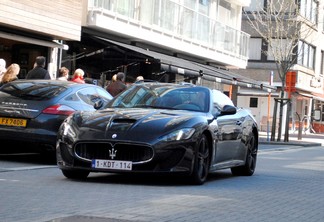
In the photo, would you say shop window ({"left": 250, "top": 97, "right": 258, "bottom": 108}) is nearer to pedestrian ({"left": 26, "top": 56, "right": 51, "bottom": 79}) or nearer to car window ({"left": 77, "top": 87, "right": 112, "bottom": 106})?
pedestrian ({"left": 26, "top": 56, "right": 51, "bottom": 79})

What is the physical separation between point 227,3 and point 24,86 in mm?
29387

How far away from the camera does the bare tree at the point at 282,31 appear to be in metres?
37.6

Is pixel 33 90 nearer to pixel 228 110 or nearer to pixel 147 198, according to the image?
pixel 228 110

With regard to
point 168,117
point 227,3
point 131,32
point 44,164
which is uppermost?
point 227,3

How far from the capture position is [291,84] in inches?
1444

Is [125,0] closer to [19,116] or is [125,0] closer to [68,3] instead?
[68,3]

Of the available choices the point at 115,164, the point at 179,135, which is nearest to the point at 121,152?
the point at 115,164

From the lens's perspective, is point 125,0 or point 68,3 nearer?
point 68,3

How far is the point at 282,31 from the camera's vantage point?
4300 cm

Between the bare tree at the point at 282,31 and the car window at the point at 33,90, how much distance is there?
2180 centimetres

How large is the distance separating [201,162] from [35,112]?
360 cm

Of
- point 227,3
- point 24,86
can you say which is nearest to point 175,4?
point 227,3

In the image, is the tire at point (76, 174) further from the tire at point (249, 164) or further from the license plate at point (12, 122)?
the tire at point (249, 164)

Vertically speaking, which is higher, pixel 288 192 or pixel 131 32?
pixel 131 32
